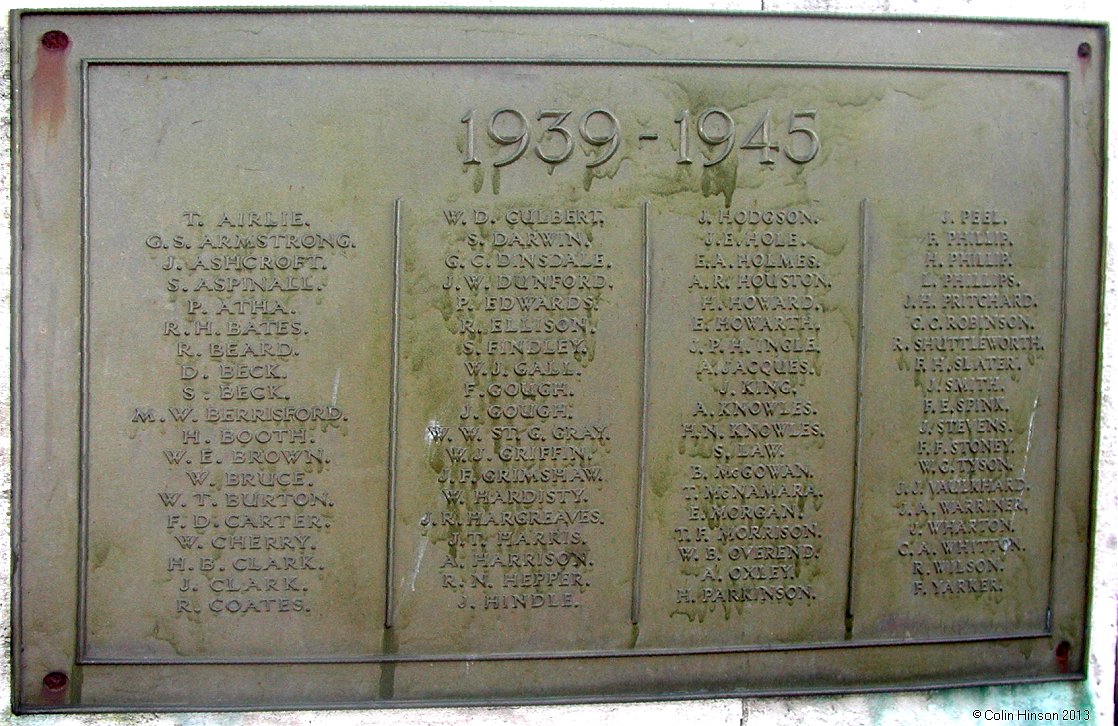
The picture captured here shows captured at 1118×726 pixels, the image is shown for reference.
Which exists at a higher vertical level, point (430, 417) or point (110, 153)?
point (110, 153)

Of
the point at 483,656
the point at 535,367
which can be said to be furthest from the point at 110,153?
the point at 483,656

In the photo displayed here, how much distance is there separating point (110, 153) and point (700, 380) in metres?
1.85

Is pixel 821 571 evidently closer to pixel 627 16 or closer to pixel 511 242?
pixel 511 242

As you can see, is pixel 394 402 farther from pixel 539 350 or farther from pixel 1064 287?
pixel 1064 287

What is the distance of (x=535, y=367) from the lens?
2662mm

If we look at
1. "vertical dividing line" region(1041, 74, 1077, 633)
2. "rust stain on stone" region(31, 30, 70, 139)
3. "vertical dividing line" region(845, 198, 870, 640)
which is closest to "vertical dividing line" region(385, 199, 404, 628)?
"rust stain on stone" region(31, 30, 70, 139)

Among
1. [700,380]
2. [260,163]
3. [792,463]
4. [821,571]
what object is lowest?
[821,571]

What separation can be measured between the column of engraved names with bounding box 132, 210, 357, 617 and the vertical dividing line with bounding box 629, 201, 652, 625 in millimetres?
884

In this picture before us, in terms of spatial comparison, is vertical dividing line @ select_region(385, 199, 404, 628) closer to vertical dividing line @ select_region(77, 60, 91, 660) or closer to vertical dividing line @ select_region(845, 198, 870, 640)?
vertical dividing line @ select_region(77, 60, 91, 660)

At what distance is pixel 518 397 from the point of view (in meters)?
2.67

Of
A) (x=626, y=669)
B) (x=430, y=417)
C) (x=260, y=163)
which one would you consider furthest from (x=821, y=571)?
(x=260, y=163)

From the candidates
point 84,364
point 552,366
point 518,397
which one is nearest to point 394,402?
point 518,397

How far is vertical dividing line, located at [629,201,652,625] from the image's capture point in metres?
2.65

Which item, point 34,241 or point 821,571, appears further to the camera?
point 821,571
